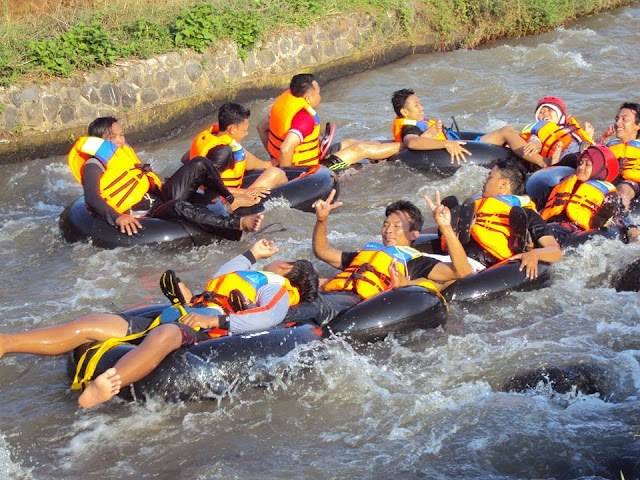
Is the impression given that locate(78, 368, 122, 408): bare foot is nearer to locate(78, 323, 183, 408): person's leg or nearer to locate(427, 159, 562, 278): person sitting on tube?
locate(78, 323, 183, 408): person's leg

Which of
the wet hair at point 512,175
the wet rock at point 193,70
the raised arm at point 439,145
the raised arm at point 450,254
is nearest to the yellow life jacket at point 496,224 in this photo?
the wet hair at point 512,175

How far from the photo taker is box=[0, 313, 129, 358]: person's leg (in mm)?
5660

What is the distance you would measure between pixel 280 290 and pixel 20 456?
1.97 m

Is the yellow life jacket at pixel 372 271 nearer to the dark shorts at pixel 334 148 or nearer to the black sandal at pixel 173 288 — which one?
the black sandal at pixel 173 288

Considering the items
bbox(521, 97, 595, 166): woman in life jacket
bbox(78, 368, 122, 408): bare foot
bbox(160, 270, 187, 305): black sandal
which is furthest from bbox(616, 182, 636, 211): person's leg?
bbox(78, 368, 122, 408): bare foot

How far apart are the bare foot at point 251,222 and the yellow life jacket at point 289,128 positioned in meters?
2.04

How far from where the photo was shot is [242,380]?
587cm

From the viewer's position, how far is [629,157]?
903 cm

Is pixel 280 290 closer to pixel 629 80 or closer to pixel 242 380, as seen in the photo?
pixel 242 380

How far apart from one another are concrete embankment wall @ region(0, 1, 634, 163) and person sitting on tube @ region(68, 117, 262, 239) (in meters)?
3.46

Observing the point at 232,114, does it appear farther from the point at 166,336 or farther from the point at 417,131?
the point at 166,336

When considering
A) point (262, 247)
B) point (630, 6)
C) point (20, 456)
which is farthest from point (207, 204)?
point (630, 6)

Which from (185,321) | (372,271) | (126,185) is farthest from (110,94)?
(185,321)

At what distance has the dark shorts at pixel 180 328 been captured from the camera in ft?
19.1
